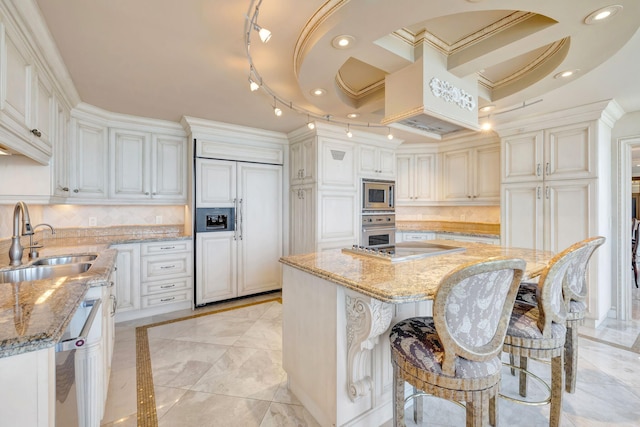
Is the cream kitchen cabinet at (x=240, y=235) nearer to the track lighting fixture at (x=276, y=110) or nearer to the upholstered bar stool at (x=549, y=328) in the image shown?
the track lighting fixture at (x=276, y=110)

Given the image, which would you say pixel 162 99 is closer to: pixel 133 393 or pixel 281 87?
pixel 281 87

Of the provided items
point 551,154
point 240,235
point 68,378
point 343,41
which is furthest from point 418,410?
point 551,154

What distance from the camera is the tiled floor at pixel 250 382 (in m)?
1.78

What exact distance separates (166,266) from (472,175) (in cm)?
430

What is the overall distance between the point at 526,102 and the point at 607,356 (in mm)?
2422

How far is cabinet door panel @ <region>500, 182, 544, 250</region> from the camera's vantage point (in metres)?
3.39

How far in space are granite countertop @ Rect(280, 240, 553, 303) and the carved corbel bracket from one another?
13 cm

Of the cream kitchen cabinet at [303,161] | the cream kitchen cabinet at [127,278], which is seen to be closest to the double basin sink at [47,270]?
the cream kitchen cabinet at [127,278]

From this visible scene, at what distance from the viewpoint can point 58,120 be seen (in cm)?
251

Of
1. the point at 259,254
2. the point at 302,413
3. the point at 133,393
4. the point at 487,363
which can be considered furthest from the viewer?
the point at 259,254

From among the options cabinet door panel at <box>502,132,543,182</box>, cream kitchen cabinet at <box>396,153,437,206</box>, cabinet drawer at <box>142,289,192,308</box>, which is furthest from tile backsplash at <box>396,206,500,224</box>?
cabinet drawer at <box>142,289,192,308</box>

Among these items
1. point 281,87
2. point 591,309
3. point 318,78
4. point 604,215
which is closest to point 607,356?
point 591,309

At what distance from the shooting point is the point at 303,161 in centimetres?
405

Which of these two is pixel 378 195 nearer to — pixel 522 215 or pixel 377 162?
pixel 377 162
